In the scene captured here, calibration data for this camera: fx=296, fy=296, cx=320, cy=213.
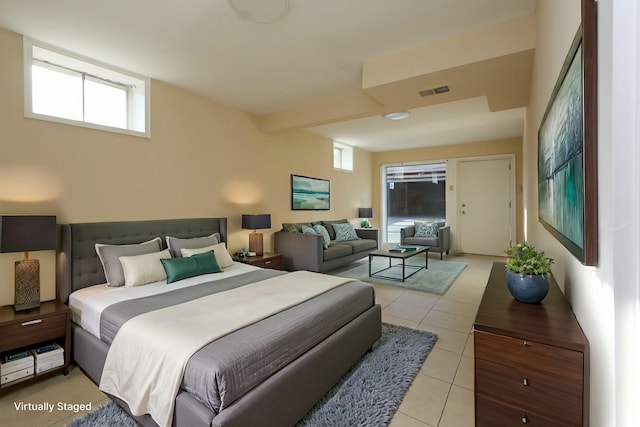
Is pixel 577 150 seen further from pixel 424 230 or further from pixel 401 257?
pixel 424 230

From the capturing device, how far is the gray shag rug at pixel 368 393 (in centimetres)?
171

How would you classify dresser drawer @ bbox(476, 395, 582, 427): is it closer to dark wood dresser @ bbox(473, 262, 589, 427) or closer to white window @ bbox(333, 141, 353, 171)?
dark wood dresser @ bbox(473, 262, 589, 427)

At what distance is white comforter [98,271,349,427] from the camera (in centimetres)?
145

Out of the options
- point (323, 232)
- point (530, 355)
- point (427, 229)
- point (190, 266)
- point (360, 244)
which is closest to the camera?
point (530, 355)

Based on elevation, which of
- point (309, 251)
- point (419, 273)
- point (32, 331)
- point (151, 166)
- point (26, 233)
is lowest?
point (419, 273)

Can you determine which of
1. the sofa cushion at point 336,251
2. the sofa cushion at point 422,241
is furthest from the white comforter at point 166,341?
the sofa cushion at point 422,241

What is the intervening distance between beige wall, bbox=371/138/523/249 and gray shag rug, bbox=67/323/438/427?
511 cm

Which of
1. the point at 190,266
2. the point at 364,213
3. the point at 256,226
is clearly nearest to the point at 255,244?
the point at 256,226

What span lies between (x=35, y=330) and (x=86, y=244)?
854 mm

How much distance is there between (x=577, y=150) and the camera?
1040 millimetres

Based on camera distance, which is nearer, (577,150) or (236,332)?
(577,150)

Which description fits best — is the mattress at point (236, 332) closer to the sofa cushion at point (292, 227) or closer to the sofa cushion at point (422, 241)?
the sofa cushion at point (292, 227)

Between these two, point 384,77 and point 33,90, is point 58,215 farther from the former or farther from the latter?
point 384,77

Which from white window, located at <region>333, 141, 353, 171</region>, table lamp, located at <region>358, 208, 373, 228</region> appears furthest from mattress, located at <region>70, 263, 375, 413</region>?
white window, located at <region>333, 141, 353, 171</region>
